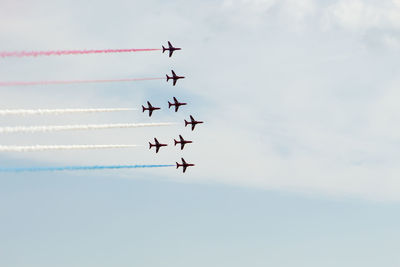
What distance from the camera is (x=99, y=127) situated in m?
144

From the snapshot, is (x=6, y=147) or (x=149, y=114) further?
(x=149, y=114)

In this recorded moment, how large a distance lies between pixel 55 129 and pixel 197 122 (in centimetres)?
6358

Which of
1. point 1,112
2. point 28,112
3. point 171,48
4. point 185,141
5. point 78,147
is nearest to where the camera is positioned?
point 1,112

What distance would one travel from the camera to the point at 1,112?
383 ft

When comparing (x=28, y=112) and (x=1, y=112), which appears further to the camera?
(x=28, y=112)

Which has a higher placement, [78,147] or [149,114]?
[149,114]

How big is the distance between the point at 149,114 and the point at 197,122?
525 inches

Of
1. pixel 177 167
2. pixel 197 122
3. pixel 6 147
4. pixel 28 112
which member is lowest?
pixel 6 147

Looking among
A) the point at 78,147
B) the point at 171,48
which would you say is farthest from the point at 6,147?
the point at 171,48

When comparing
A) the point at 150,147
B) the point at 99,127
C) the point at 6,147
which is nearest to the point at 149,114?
the point at 150,147

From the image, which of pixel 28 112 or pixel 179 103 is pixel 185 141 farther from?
pixel 28 112

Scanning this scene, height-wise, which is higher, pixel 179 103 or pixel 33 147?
pixel 179 103

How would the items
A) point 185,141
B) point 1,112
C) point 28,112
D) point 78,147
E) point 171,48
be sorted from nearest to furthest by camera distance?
point 1,112
point 28,112
point 78,147
point 171,48
point 185,141

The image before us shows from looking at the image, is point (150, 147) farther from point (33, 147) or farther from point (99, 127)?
point (33, 147)
